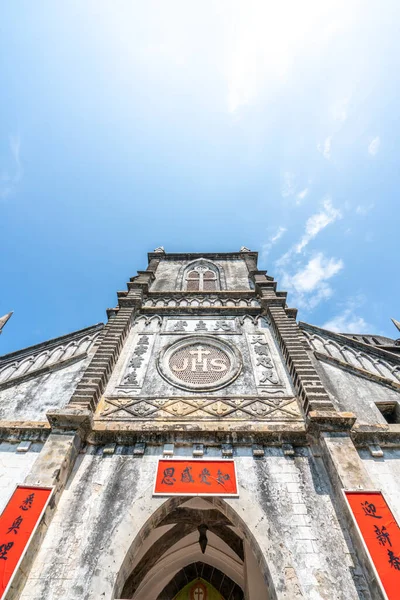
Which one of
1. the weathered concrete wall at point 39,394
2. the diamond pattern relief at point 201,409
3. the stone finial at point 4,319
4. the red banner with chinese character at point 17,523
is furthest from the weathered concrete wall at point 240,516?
the stone finial at point 4,319

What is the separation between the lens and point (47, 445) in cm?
682

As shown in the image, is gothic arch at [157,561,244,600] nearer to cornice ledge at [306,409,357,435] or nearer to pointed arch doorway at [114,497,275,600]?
pointed arch doorway at [114,497,275,600]

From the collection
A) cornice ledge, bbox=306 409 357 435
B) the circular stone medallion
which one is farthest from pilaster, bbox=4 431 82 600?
cornice ledge, bbox=306 409 357 435

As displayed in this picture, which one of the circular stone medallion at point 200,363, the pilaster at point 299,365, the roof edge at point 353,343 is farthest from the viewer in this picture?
the roof edge at point 353,343

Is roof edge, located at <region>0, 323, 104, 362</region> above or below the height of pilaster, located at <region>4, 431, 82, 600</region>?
above

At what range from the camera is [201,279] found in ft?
55.4

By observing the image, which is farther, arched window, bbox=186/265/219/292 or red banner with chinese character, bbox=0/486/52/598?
arched window, bbox=186/265/219/292

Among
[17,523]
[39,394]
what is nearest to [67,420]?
[17,523]

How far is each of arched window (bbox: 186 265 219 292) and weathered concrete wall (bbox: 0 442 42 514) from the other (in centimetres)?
1014

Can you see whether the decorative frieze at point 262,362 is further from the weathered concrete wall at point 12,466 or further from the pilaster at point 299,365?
the weathered concrete wall at point 12,466

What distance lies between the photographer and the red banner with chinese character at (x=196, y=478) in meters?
6.36

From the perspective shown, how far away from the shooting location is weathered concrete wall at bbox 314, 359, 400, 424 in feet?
29.3

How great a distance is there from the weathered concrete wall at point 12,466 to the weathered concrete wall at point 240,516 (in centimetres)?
105

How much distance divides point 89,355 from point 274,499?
24.6 feet
